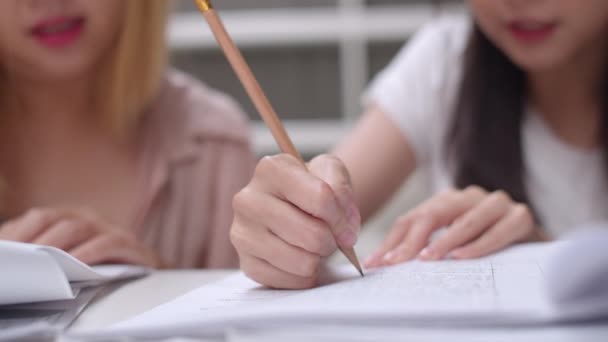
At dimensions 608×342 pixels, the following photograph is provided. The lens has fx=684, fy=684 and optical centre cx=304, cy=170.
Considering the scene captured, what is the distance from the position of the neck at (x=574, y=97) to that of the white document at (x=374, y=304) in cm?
49

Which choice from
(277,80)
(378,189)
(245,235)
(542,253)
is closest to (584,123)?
(378,189)

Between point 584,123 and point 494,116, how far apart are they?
0.12 meters

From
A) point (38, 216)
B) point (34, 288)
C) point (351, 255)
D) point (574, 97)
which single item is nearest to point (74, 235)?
point (38, 216)

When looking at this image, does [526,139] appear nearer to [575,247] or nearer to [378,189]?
[378,189]

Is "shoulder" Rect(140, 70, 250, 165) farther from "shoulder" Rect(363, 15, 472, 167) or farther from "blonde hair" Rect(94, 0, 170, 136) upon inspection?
"shoulder" Rect(363, 15, 472, 167)

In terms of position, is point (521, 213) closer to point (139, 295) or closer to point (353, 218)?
point (353, 218)

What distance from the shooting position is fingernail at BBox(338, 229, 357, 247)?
1.34 ft

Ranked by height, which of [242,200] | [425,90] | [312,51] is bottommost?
[312,51]

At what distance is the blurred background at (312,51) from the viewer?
1.90m

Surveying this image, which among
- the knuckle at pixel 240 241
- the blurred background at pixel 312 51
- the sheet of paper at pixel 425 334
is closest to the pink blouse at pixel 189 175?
the knuckle at pixel 240 241

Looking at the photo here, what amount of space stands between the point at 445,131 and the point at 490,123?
8 centimetres

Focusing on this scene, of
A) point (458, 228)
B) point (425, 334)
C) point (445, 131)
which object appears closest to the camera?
point (425, 334)

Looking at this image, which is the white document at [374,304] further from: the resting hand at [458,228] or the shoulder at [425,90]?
the shoulder at [425,90]

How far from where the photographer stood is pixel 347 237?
16.2 inches
